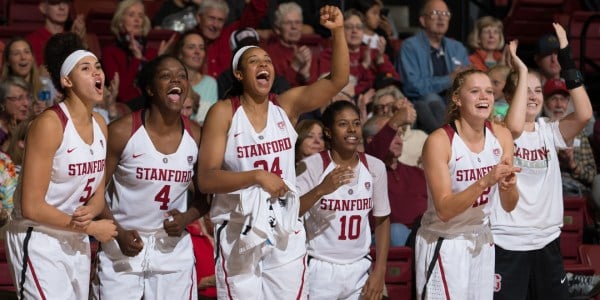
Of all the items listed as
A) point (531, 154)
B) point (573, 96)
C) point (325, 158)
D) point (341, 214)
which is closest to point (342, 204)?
point (341, 214)

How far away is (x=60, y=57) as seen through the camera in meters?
5.46

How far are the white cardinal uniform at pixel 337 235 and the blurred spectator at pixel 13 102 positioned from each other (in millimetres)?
2528

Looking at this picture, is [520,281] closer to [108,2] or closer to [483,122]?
[483,122]

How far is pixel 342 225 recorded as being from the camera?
247 inches

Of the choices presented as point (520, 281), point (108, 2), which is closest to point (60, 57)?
point (520, 281)

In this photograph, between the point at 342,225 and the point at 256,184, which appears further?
the point at 342,225

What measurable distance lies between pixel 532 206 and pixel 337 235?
112 centimetres

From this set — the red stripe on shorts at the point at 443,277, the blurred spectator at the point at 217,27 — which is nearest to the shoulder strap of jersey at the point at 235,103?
the red stripe on shorts at the point at 443,277

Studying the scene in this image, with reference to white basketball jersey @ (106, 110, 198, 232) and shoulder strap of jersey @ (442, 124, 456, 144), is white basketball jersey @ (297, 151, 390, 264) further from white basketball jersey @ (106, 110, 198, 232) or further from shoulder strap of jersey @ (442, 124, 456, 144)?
white basketball jersey @ (106, 110, 198, 232)

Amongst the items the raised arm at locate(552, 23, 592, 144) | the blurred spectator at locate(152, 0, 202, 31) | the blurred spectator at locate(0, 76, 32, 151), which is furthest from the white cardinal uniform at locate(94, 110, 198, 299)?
the blurred spectator at locate(152, 0, 202, 31)

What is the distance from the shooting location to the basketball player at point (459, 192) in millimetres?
5820

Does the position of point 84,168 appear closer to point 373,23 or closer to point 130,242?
point 130,242

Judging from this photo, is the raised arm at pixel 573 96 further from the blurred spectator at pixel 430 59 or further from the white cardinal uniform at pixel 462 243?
the blurred spectator at pixel 430 59

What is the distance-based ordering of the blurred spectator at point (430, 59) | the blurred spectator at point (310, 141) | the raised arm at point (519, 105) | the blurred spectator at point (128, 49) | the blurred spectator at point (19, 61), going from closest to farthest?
1. the raised arm at point (519, 105)
2. the blurred spectator at point (310, 141)
3. the blurred spectator at point (19, 61)
4. the blurred spectator at point (128, 49)
5. the blurred spectator at point (430, 59)
